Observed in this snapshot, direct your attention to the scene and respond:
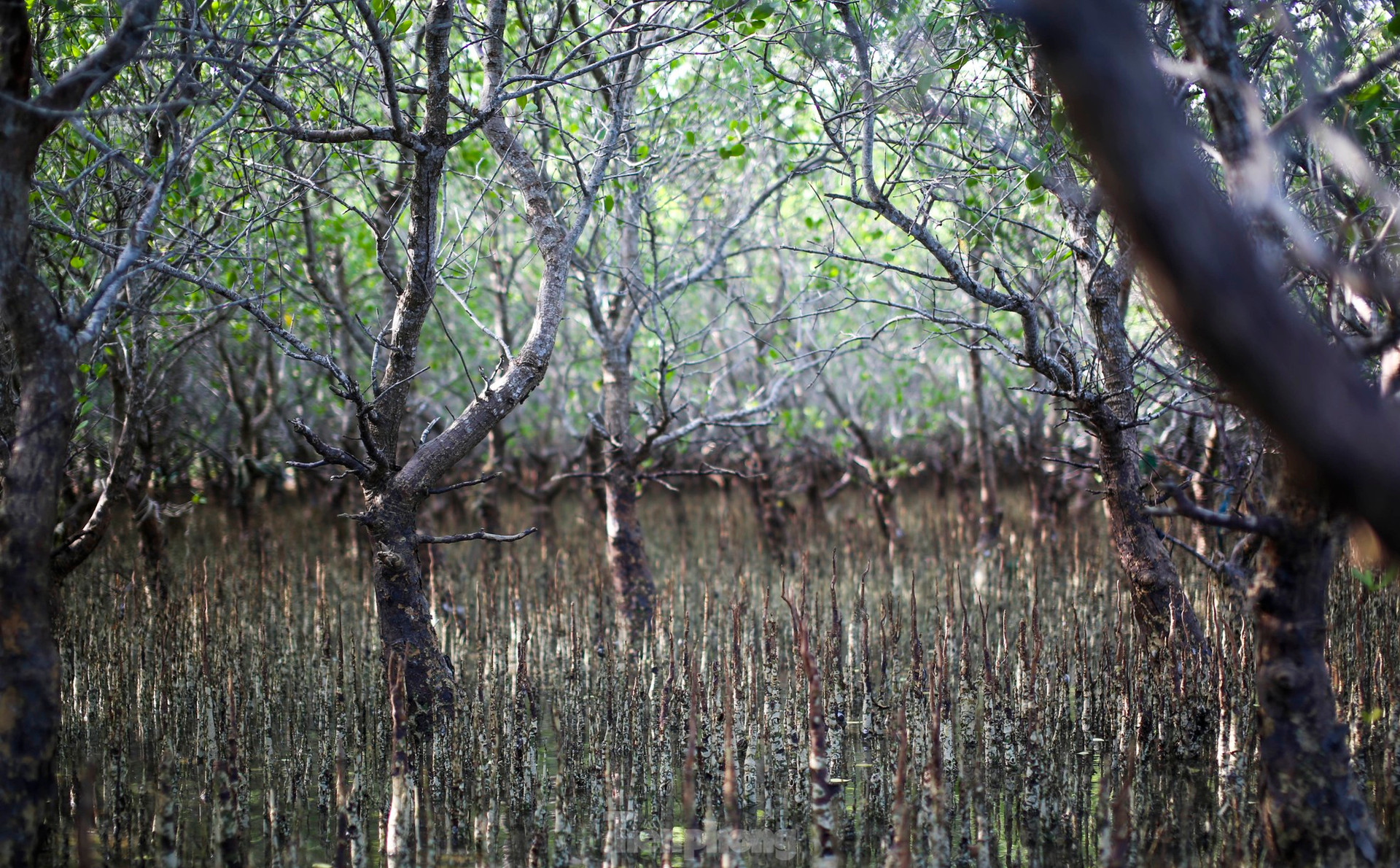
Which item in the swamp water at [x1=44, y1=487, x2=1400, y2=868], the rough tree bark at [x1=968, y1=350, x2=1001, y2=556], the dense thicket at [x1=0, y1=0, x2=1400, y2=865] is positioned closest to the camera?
the dense thicket at [x1=0, y1=0, x2=1400, y2=865]

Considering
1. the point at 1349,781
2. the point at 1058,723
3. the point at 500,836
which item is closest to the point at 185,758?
the point at 500,836

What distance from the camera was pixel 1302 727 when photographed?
2584 mm

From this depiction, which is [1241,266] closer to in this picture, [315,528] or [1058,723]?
[1058,723]

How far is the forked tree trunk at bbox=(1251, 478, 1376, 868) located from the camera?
8.35ft

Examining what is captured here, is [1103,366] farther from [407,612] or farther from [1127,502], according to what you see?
→ [407,612]

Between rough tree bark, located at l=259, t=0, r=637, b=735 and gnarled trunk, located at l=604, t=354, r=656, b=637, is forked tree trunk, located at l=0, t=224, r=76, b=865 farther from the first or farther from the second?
gnarled trunk, located at l=604, t=354, r=656, b=637

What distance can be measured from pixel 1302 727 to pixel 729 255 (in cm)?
Answer: 439

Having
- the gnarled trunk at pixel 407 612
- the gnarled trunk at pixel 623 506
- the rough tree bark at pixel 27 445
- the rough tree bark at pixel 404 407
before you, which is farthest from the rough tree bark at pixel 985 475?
the rough tree bark at pixel 27 445

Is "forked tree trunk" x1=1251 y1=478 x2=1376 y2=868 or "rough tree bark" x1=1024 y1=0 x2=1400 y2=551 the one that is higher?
"rough tree bark" x1=1024 y1=0 x2=1400 y2=551

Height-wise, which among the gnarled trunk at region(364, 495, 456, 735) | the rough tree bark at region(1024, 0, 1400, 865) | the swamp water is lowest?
the swamp water

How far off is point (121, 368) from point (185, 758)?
2.54 m

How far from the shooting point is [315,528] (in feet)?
36.8

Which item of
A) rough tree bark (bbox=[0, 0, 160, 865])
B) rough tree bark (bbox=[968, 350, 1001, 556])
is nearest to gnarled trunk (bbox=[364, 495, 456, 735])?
rough tree bark (bbox=[0, 0, 160, 865])

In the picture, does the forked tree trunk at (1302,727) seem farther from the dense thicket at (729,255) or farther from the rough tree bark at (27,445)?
the rough tree bark at (27,445)
